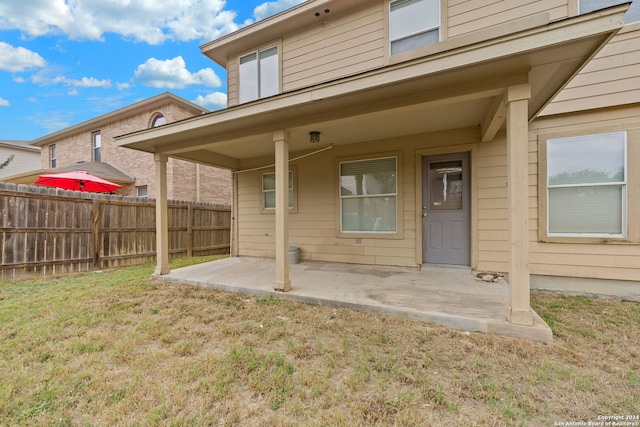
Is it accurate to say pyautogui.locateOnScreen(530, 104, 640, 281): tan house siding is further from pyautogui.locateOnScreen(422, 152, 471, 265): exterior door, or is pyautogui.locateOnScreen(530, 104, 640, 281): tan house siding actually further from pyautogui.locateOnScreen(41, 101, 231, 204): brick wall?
pyautogui.locateOnScreen(41, 101, 231, 204): brick wall

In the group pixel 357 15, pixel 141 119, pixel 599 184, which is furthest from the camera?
pixel 141 119

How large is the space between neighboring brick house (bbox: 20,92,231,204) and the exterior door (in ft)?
28.1

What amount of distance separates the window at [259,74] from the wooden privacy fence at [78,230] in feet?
12.4

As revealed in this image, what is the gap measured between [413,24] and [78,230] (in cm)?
783

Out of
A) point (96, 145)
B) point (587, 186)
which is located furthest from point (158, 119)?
point (587, 186)

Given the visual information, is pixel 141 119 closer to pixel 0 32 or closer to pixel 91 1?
pixel 91 1

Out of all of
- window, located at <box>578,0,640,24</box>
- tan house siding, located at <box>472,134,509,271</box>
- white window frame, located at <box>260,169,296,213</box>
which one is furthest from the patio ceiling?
window, located at <box>578,0,640,24</box>

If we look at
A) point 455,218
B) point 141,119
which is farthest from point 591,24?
point 141,119

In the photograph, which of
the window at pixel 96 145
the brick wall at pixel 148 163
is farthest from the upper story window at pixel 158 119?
the window at pixel 96 145

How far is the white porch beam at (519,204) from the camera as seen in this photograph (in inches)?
97.2

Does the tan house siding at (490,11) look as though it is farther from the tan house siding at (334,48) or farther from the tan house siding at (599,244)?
the tan house siding at (599,244)

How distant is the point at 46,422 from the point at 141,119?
36.7ft

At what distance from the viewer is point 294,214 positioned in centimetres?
599

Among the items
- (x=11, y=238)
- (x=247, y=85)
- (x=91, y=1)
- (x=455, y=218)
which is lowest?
(x=11, y=238)
